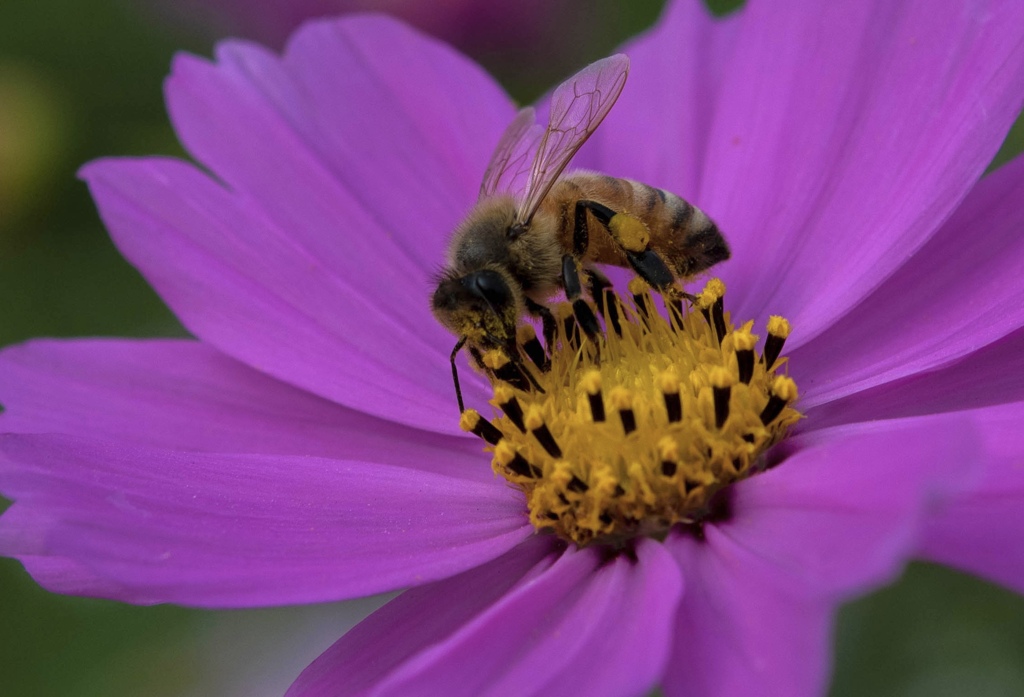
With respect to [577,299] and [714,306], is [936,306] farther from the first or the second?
[577,299]

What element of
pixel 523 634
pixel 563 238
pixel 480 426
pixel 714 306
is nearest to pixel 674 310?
pixel 714 306

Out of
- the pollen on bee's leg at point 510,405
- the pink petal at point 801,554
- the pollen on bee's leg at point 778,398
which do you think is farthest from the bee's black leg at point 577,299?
the pink petal at point 801,554

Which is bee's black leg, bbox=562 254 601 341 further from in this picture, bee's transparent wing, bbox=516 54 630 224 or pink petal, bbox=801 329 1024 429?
pink petal, bbox=801 329 1024 429

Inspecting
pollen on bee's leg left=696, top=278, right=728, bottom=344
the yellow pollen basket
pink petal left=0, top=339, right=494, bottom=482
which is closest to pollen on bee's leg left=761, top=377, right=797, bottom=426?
the yellow pollen basket

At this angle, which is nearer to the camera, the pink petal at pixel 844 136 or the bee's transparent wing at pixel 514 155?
the pink petal at pixel 844 136

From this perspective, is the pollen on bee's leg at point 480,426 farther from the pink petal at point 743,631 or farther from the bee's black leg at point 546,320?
the pink petal at point 743,631

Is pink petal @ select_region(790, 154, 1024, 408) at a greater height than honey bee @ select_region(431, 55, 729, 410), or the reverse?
honey bee @ select_region(431, 55, 729, 410)
